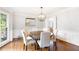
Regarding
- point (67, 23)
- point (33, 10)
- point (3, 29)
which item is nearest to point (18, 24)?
point (3, 29)

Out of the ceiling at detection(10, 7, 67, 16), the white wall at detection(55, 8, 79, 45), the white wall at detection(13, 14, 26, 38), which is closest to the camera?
the ceiling at detection(10, 7, 67, 16)

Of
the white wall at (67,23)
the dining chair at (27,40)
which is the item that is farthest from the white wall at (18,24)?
the white wall at (67,23)

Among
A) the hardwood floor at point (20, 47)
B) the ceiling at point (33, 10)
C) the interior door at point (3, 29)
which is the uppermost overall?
the ceiling at point (33, 10)

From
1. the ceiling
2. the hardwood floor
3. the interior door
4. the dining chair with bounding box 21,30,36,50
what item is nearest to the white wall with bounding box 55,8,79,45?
the hardwood floor

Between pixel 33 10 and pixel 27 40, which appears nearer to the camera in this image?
pixel 33 10

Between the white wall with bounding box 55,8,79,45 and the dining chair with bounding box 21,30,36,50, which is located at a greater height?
the white wall with bounding box 55,8,79,45

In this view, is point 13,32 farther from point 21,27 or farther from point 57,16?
point 57,16

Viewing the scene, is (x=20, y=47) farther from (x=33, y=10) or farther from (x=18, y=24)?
(x=33, y=10)

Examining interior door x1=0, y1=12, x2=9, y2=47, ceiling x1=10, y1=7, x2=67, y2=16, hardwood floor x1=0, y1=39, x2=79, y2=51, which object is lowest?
hardwood floor x1=0, y1=39, x2=79, y2=51

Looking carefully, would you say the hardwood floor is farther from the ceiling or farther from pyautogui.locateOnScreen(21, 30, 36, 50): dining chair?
the ceiling

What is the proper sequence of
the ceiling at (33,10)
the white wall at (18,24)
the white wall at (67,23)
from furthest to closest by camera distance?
the white wall at (67,23) < the white wall at (18,24) < the ceiling at (33,10)

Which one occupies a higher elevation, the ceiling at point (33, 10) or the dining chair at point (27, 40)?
the ceiling at point (33, 10)

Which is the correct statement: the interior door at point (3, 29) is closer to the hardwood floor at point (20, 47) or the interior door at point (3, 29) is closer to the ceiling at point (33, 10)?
the hardwood floor at point (20, 47)
